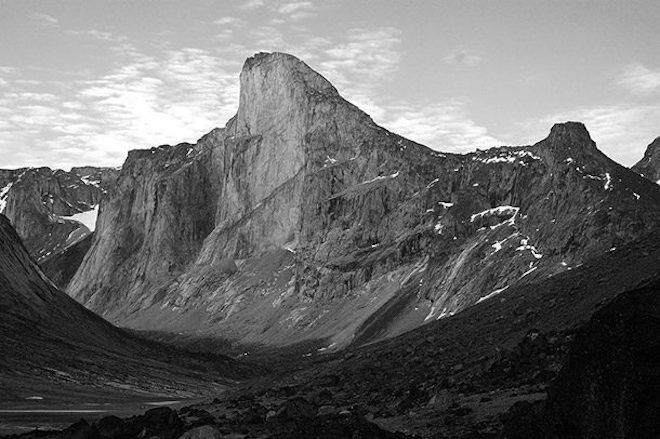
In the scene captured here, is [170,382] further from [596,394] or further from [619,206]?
[596,394]

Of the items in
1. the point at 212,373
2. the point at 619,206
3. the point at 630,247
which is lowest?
the point at 212,373

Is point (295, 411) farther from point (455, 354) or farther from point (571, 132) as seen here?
point (571, 132)

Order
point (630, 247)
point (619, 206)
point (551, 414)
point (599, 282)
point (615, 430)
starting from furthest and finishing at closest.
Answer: point (619, 206) → point (630, 247) → point (599, 282) → point (551, 414) → point (615, 430)

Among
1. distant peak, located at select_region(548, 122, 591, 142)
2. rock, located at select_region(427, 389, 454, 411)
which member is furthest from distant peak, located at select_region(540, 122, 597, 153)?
rock, located at select_region(427, 389, 454, 411)

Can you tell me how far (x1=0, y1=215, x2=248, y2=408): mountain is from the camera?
102m

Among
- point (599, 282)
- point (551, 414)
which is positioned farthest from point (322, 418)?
point (599, 282)

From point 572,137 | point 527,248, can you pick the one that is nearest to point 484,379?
point 527,248

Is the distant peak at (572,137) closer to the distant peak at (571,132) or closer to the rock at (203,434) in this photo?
the distant peak at (571,132)

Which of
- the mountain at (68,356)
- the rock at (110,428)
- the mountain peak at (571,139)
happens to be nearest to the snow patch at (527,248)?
the mountain peak at (571,139)

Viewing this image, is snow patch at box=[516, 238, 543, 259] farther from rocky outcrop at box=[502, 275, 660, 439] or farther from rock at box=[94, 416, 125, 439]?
rocky outcrop at box=[502, 275, 660, 439]

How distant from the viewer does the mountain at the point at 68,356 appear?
10214 cm

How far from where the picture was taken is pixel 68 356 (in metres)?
119

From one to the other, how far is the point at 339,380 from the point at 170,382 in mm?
57074

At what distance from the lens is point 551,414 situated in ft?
72.9
